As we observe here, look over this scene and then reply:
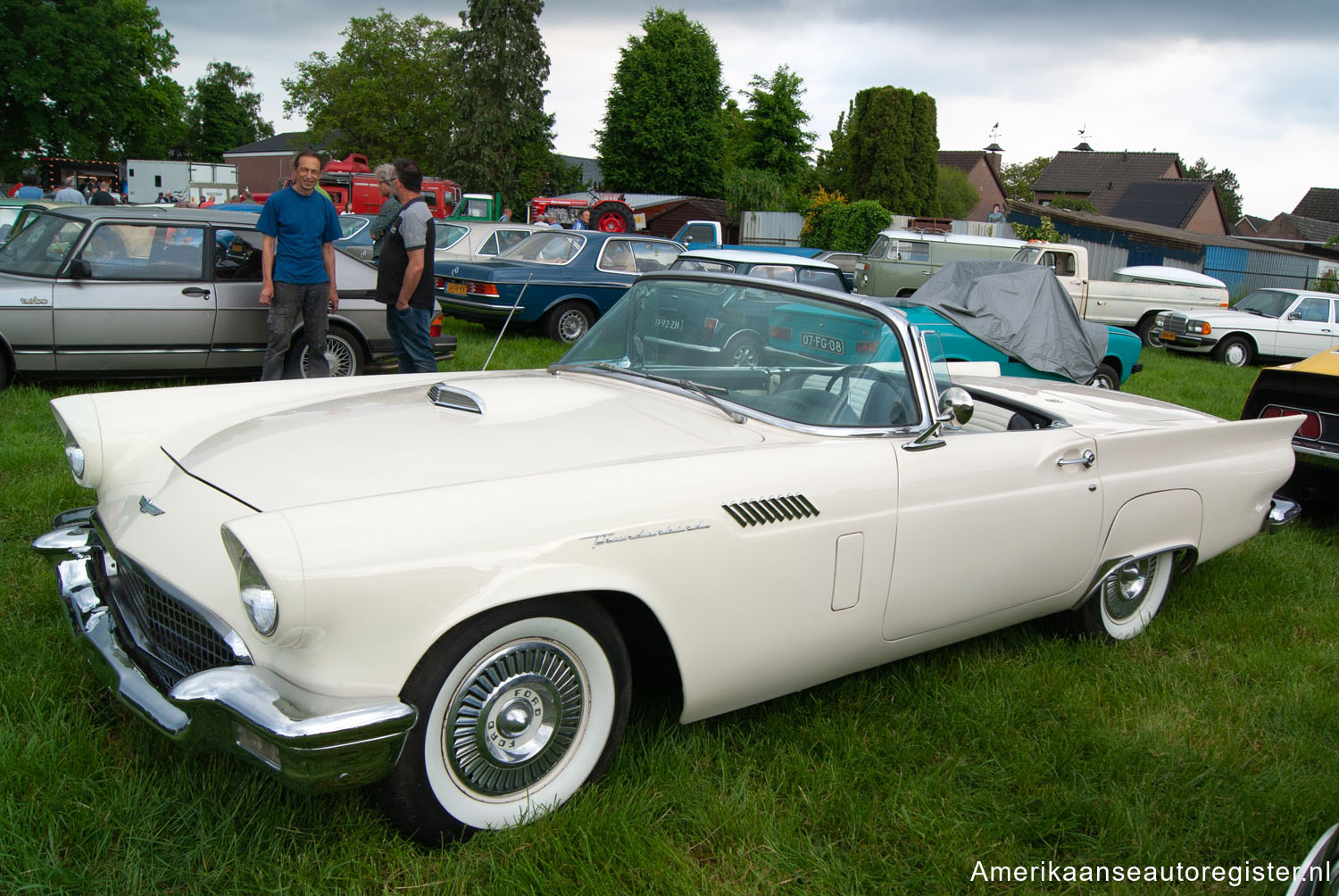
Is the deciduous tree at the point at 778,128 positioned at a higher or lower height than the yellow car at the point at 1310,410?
higher

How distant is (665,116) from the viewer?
44312 millimetres

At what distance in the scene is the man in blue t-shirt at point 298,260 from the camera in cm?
641

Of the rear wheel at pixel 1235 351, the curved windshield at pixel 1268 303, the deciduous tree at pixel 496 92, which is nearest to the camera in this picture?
the rear wheel at pixel 1235 351

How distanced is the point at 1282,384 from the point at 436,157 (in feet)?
160

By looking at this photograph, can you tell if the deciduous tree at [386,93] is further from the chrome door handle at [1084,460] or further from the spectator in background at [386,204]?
the chrome door handle at [1084,460]

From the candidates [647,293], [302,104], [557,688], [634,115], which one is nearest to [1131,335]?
[647,293]

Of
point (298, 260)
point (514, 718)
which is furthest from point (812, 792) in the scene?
point (298, 260)

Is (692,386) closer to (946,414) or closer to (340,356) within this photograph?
(946,414)

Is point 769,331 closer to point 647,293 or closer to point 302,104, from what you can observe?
point 647,293

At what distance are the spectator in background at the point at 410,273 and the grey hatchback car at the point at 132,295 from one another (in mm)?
850

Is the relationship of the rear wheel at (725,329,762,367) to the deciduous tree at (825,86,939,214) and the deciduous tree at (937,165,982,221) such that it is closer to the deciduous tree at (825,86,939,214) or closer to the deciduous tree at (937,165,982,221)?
the deciduous tree at (825,86,939,214)

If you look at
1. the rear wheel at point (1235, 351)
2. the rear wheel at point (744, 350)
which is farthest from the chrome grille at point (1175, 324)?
the rear wheel at point (744, 350)

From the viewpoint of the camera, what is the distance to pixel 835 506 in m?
2.69

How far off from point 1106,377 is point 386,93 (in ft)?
160
